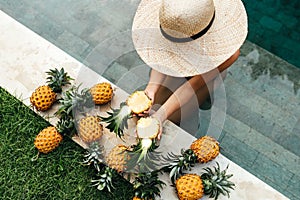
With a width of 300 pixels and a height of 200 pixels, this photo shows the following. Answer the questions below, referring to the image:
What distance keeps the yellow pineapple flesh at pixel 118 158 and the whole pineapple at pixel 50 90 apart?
1.95 feet

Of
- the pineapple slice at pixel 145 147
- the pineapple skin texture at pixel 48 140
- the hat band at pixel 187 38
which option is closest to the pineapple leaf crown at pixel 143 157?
the pineapple slice at pixel 145 147

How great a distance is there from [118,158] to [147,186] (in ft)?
0.84

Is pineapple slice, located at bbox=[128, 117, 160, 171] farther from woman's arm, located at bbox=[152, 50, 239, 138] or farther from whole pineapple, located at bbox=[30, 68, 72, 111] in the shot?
whole pineapple, located at bbox=[30, 68, 72, 111]

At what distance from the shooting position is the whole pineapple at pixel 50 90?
10.2 feet

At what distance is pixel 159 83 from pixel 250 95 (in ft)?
3.99

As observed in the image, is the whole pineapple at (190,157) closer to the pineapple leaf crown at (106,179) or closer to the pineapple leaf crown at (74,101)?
the pineapple leaf crown at (106,179)

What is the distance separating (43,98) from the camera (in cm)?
309

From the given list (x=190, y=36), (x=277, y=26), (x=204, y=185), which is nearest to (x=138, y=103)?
(x=190, y=36)

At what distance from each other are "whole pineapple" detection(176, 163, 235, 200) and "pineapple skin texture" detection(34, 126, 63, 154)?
0.87 m

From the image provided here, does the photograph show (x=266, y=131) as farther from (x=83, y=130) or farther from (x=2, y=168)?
(x=2, y=168)

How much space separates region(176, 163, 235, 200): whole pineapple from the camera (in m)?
2.74

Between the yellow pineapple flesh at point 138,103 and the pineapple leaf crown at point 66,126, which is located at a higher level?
the yellow pineapple flesh at point 138,103

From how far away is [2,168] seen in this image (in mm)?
3096

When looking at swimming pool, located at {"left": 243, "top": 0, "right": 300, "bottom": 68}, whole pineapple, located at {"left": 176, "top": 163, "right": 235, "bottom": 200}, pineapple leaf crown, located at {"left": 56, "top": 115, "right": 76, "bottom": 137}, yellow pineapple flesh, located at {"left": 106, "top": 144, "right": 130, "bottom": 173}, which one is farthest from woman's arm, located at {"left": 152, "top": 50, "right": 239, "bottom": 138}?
swimming pool, located at {"left": 243, "top": 0, "right": 300, "bottom": 68}
